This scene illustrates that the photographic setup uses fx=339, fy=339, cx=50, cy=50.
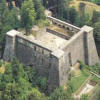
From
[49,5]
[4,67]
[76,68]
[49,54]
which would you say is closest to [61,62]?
[49,54]

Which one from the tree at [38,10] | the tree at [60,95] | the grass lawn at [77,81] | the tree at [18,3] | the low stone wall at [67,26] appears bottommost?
the grass lawn at [77,81]

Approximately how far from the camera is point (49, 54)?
32.9 m

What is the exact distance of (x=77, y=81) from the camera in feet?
113

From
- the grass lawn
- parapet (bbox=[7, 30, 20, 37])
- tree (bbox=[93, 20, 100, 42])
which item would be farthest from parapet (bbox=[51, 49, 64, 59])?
tree (bbox=[93, 20, 100, 42])

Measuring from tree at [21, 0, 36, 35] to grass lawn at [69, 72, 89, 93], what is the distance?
7.48 m

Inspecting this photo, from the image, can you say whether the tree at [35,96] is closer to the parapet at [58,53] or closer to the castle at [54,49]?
the castle at [54,49]

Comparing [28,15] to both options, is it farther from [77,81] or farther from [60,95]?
[60,95]

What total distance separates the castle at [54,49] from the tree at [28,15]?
49.3 inches

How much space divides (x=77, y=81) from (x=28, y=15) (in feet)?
28.6

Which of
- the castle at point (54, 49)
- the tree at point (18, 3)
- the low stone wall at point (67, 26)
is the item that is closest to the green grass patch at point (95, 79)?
the castle at point (54, 49)

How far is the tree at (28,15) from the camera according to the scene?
36.2m

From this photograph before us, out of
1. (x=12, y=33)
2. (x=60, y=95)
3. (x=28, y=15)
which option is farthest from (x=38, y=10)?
(x=60, y=95)

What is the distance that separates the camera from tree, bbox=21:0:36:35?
36219mm

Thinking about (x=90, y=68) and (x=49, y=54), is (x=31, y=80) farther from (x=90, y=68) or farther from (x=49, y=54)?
(x=90, y=68)
